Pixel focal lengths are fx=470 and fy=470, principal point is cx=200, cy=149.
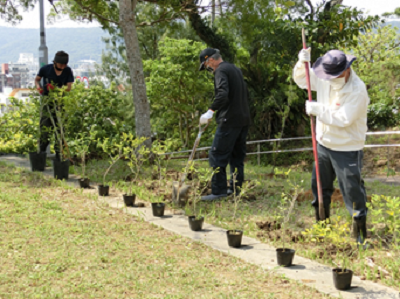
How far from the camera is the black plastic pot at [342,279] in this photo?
3395 millimetres

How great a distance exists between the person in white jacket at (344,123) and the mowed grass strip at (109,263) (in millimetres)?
1202

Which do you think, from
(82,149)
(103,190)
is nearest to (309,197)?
(103,190)

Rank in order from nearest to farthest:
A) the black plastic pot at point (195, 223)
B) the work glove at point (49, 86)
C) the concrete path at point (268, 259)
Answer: the concrete path at point (268, 259) → the black plastic pot at point (195, 223) → the work glove at point (49, 86)

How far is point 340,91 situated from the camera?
4.31 m

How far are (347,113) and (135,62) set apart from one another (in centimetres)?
509

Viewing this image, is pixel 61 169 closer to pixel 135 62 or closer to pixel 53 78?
pixel 53 78

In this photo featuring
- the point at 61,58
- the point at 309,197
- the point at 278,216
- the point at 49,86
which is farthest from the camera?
the point at 61,58

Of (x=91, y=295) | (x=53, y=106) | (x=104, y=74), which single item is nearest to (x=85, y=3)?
(x=53, y=106)

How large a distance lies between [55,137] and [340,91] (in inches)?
202

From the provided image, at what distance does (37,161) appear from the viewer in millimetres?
7895

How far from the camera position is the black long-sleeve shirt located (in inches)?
239

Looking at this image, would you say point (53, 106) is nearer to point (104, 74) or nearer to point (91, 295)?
point (91, 295)

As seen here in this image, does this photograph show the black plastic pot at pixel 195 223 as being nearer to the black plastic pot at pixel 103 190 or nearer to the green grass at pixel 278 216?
the green grass at pixel 278 216

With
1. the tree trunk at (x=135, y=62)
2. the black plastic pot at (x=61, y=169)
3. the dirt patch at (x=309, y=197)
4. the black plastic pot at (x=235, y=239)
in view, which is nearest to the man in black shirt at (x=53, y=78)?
the black plastic pot at (x=61, y=169)
